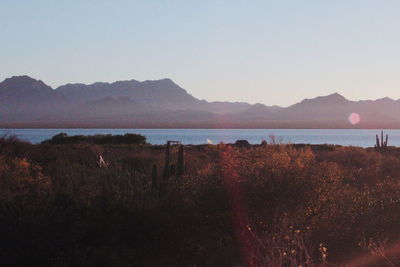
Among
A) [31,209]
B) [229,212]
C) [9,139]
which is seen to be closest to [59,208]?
[31,209]

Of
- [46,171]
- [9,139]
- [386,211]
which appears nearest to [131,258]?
[386,211]

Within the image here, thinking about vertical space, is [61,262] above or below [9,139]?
below

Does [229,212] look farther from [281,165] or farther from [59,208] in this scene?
[59,208]

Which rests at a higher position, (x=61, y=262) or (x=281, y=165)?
(x=281, y=165)

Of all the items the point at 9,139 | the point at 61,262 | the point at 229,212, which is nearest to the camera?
the point at 61,262

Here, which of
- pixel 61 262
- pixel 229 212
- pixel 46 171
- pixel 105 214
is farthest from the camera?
pixel 46 171

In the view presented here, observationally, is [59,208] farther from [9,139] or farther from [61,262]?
[9,139]

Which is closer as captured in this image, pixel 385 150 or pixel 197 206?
pixel 197 206

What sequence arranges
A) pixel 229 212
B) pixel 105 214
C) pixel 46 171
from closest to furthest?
1. pixel 229 212
2. pixel 105 214
3. pixel 46 171

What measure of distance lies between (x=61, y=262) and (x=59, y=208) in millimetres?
3461

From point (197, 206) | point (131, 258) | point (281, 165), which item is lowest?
point (131, 258)

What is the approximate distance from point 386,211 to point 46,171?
1486 cm

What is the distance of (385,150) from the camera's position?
61.2 m

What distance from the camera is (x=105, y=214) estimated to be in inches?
696
